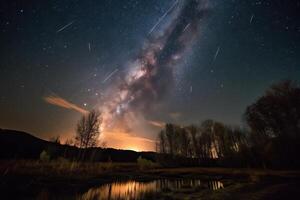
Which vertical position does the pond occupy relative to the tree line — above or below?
below

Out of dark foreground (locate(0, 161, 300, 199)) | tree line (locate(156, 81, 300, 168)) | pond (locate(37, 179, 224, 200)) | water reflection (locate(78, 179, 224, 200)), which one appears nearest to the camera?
pond (locate(37, 179, 224, 200))

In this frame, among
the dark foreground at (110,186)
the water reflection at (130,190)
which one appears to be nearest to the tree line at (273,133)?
the dark foreground at (110,186)

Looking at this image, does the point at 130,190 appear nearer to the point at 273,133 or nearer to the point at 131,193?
the point at 131,193

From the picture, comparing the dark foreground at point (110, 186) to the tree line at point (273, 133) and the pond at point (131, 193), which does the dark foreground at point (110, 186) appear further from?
the tree line at point (273, 133)

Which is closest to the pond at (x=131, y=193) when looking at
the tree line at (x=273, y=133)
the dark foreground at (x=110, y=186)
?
the dark foreground at (x=110, y=186)

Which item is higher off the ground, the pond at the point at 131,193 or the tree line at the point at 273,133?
the tree line at the point at 273,133

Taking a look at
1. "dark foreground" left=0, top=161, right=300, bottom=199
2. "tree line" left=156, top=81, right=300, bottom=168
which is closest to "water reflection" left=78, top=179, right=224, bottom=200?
"dark foreground" left=0, top=161, right=300, bottom=199

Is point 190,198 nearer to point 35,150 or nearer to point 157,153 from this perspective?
point 157,153

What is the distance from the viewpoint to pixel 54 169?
20672mm

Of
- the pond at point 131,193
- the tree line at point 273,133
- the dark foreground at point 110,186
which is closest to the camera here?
the pond at point 131,193

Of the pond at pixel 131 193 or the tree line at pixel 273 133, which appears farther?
the tree line at pixel 273 133

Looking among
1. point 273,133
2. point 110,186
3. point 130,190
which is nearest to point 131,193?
point 130,190

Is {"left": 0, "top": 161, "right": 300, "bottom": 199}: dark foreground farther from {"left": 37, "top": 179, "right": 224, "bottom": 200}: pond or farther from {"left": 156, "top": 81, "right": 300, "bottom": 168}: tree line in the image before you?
{"left": 156, "top": 81, "right": 300, "bottom": 168}: tree line

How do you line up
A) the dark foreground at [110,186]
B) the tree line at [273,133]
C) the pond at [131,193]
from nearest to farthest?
the pond at [131,193]
the dark foreground at [110,186]
the tree line at [273,133]
